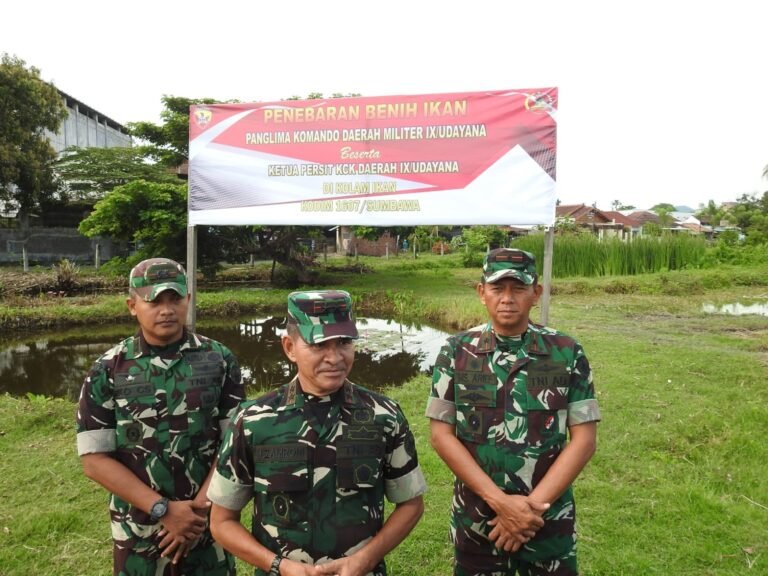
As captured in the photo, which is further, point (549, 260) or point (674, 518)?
point (549, 260)

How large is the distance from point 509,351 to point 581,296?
12740 mm

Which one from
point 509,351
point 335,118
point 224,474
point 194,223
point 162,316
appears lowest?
point 224,474

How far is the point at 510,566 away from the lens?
1962 mm

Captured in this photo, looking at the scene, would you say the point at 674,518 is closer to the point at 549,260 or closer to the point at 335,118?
the point at 549,260

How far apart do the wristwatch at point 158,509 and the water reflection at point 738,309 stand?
12.2m

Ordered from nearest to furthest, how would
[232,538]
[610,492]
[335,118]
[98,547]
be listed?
[232,538], [98,547], [610,492], [335,118]

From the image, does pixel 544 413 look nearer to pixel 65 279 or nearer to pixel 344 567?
pixel 344 567

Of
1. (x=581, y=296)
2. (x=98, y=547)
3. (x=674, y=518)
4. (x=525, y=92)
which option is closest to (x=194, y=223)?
(x=98, y=547)

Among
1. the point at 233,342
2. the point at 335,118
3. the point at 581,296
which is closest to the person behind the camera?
the point at 335,118

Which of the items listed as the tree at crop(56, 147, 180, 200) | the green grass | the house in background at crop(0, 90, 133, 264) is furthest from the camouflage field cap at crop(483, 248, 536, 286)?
the tree at crop(56, 147, 180, 200)

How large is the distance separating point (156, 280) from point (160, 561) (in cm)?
106

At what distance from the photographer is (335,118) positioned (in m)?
4.38

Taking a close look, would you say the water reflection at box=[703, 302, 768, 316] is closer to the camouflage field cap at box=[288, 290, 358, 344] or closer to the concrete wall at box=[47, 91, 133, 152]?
the camouflage field cap at box=[288, 290, 358, 344]

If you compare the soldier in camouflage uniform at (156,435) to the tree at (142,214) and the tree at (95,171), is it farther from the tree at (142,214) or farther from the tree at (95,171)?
the tree at (95,171)
